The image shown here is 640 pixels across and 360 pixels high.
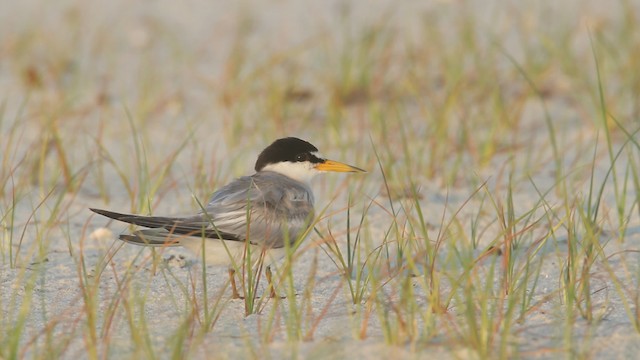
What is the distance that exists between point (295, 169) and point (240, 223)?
789mm

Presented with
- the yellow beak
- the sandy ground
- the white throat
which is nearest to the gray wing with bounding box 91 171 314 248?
the sandy ground

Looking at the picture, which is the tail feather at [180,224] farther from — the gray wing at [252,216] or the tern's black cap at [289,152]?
the tern's black cap at [289,152]

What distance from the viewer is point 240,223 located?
11.8 ft

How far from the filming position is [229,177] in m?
5.30

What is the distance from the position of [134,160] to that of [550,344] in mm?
2978

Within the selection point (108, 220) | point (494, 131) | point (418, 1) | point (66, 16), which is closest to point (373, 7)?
point (418, 1)

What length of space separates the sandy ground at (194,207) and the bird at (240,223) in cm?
9

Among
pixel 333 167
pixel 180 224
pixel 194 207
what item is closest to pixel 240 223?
pixel 180 224

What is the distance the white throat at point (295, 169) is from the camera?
14.2 ft

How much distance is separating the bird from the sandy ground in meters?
0.09

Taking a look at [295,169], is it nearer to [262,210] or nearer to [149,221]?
[262,210]

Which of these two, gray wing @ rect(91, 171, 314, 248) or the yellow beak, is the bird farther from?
the yellow beak

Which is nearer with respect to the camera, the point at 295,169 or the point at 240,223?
the point at 240,223

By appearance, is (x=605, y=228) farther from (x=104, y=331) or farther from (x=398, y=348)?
(x=104, y=331)
